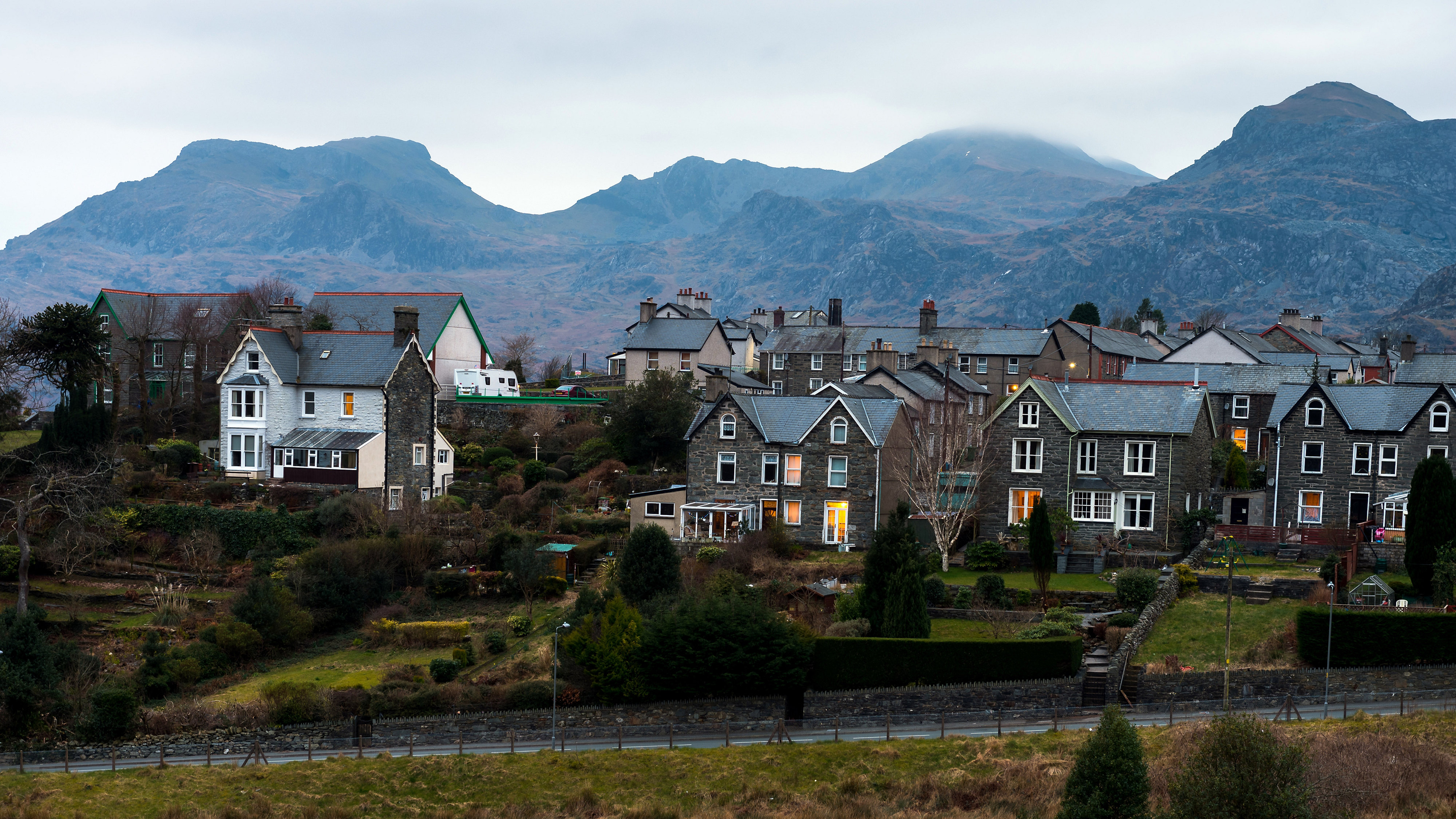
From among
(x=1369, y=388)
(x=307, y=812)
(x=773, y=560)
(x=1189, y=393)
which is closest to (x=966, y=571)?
(x=773, y=560)

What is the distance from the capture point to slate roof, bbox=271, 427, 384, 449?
60.5 metres

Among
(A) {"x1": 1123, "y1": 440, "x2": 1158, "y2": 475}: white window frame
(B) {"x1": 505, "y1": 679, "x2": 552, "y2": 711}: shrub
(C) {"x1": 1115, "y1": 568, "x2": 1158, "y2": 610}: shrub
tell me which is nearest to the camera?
(B) {"x1": 505, "y1": 679, "x2": 552, "y2": 711}: shrub

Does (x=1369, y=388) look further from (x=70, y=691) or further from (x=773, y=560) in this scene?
(x=70, y=691)

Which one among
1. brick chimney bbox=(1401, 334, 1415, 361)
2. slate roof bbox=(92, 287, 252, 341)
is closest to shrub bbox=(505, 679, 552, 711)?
slate roof bbox=(92, 287, 252, 341)

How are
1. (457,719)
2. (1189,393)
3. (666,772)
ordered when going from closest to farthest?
(666,772), (457,719), (1189,393)

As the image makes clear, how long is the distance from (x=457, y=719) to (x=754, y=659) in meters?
9.25

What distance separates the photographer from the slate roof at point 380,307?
76875mm

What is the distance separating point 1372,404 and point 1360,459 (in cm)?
253

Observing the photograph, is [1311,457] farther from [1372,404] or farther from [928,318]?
[928,318]

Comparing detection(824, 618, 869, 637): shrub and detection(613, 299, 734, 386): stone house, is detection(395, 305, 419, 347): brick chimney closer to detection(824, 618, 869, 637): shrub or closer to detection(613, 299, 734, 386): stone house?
detection(613, 299, 734, 386): stone house

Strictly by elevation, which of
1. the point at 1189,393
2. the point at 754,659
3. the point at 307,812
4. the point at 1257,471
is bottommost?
the point at 307,812

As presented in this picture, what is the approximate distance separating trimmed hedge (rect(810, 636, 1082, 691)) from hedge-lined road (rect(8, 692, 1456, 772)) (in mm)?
1812

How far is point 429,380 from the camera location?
64625 mm

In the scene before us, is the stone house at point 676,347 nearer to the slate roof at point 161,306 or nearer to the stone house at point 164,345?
the stone house at point 164,345
